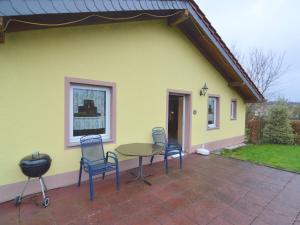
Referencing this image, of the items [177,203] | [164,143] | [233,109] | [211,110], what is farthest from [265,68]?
[177,203]

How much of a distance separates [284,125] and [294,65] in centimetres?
1174

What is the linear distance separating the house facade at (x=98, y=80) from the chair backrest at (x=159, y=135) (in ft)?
0.63

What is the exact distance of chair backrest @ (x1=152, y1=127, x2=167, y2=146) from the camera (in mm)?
5641

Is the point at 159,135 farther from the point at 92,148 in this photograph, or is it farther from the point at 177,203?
the point at 177,203

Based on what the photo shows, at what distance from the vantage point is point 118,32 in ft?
15.6

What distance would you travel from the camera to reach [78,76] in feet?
13.4

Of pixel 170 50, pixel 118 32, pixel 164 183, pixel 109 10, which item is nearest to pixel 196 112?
pixel 170 50

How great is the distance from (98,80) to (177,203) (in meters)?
3.20

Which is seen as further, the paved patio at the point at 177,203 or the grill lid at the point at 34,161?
the grill lid at the point at 34,161

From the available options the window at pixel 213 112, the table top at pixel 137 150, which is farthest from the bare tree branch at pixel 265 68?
the table top at pixel 137 150

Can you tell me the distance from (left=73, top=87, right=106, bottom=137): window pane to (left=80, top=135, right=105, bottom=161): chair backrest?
231mm

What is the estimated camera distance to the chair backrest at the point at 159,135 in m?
5.64

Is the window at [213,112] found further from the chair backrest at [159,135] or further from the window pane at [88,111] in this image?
the window pane at [88,111]

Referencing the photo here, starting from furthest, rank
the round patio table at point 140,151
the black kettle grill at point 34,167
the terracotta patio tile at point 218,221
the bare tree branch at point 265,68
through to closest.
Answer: the bare tree branch at point 265,68, the round patio table at point 140,151, the black kettle grill at point 34,167, the terracotta patio tile at point 218,221
